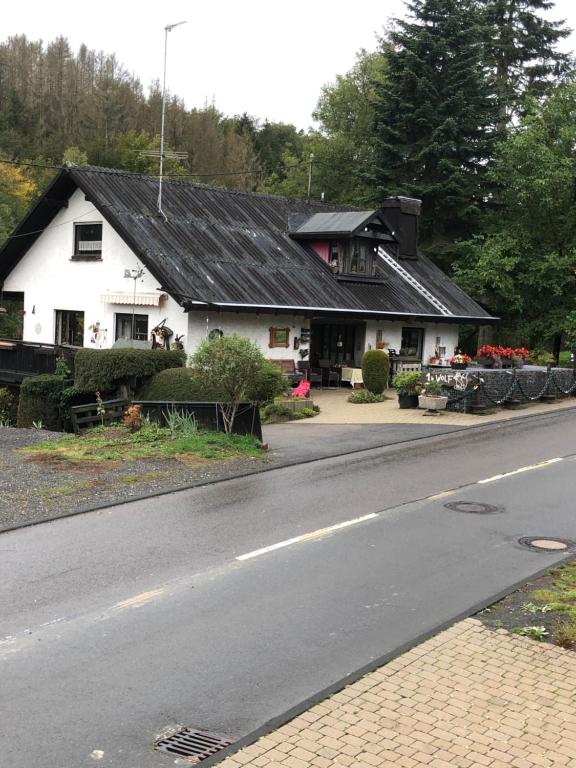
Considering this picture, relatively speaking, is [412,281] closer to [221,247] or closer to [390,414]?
[221,247]

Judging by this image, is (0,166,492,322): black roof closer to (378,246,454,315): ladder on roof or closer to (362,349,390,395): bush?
(378,246,454,315): ladder on roof

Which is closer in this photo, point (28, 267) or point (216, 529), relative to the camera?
point (216, 529)

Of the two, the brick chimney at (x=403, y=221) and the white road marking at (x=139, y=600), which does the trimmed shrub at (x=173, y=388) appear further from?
the brick chimney at (x=403, y=221)

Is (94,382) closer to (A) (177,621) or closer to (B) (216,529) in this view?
(B) (216,529)

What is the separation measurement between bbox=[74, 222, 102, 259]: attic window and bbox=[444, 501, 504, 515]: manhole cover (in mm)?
18453

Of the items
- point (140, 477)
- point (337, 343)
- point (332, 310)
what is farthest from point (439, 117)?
point (140, 477)

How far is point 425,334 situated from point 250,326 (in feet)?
31.0

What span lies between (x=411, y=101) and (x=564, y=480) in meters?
30.7

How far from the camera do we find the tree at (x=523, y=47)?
48.0m

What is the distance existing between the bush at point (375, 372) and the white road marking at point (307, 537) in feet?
49.8

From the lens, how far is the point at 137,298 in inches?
993

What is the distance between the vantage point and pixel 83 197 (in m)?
27.8

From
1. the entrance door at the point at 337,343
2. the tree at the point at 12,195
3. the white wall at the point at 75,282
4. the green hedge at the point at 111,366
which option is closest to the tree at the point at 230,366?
the green hedge at the point at 111,366

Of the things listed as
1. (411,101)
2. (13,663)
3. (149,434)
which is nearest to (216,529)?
(13,663)
